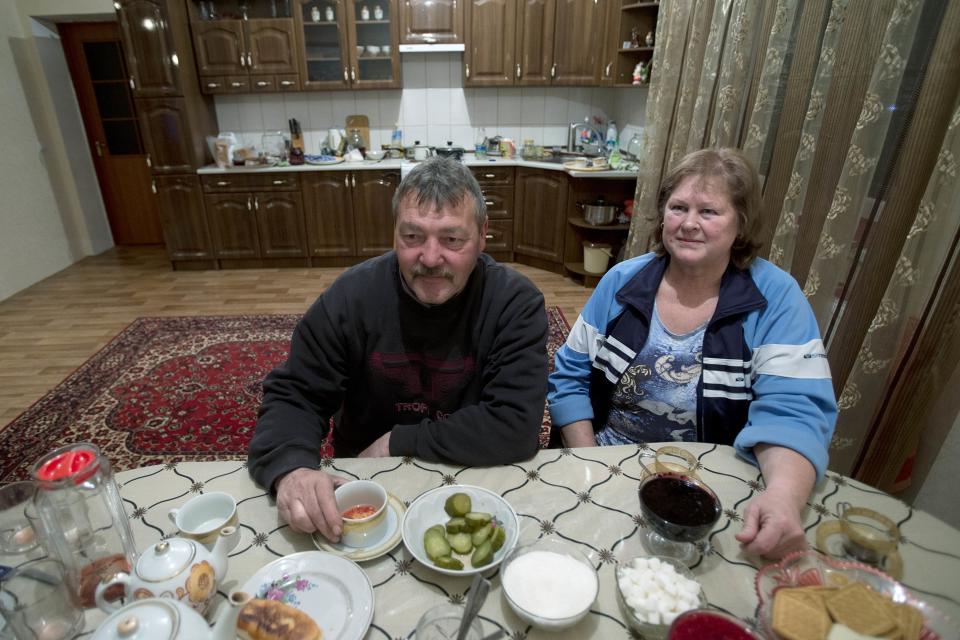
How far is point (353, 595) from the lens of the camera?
2.40 ft

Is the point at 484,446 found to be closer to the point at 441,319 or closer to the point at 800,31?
the point at 441,319

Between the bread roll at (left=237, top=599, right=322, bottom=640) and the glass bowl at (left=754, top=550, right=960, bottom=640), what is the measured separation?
0.58m

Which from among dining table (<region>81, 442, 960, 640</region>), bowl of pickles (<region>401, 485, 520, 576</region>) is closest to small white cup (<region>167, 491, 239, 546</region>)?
dining table (<region>81, 442, 960, 640</region>)

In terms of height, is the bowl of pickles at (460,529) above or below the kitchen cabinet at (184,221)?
above

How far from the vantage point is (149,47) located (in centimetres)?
404

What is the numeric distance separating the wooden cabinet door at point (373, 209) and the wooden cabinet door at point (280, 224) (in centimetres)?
50

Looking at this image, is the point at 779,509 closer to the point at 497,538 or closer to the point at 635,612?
the point at 635,612

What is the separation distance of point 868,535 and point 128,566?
1.09 meters

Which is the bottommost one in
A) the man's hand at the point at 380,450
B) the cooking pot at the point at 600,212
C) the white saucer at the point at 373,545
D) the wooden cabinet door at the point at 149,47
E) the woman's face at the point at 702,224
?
the cooking pot at the point at 600,212

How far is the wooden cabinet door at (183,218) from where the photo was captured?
4402mm

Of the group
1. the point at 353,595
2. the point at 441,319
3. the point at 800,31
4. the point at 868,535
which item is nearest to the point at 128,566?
the point at 353,595

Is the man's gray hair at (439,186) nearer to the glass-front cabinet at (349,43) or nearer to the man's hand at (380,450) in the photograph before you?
the man's hand at (380,450)

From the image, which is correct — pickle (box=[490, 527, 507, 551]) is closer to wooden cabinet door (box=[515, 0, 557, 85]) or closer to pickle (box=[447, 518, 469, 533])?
pickle (box=[447, 518, 469, 533])

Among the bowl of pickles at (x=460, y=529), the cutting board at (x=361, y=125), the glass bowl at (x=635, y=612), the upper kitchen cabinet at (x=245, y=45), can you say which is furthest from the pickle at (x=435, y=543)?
the cutting board at (x=361, y=125)
